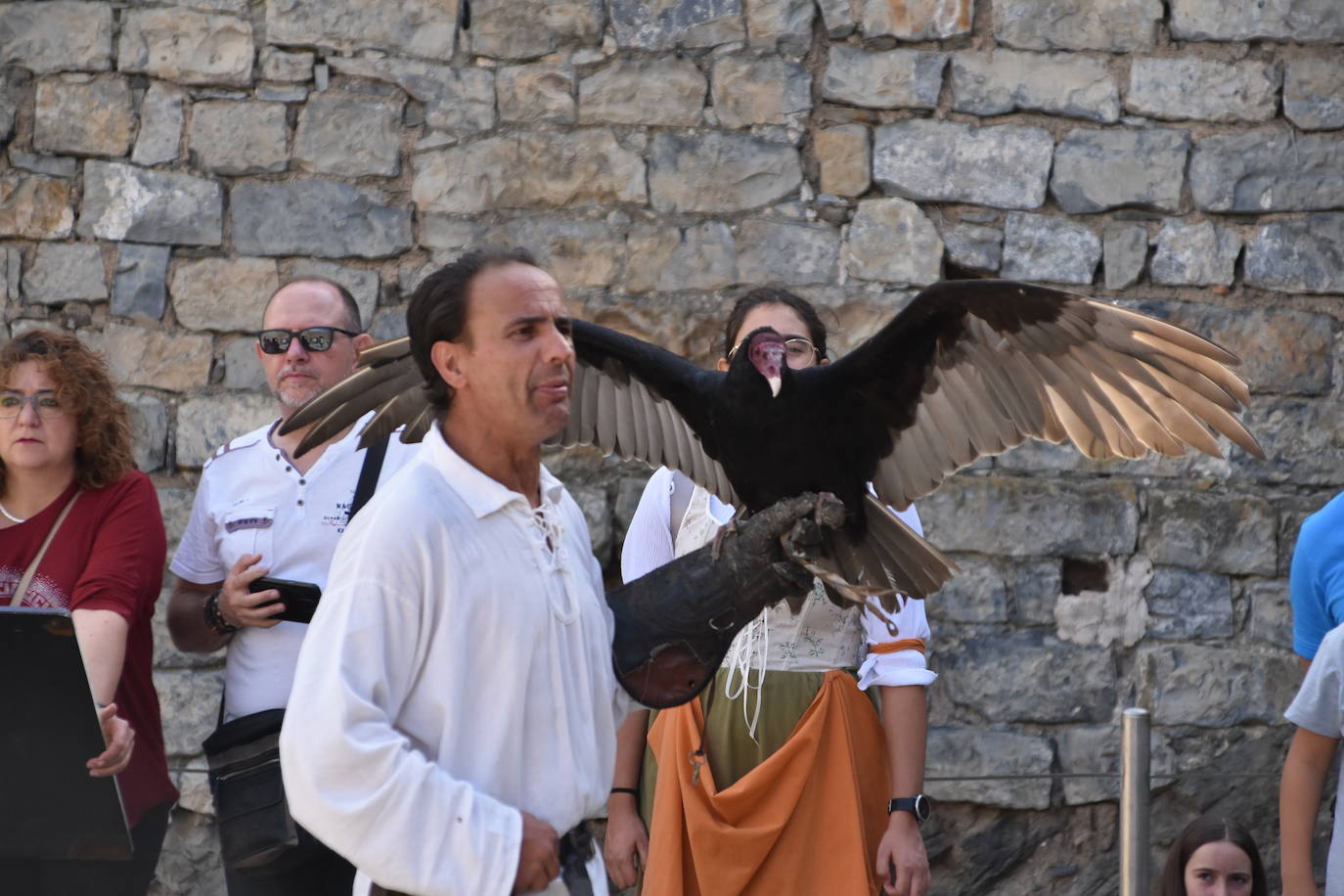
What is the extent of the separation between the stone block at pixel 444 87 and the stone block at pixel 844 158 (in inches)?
36.3

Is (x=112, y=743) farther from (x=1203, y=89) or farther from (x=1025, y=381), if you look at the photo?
(x=1203, y=89)

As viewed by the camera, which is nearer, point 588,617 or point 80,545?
point 588,617

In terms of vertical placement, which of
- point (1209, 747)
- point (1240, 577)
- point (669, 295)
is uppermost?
point (669, 295)

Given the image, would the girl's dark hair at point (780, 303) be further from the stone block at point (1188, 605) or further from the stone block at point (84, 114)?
the stone block at point (84, 114)

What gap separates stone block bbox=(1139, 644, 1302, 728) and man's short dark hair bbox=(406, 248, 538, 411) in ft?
8.85

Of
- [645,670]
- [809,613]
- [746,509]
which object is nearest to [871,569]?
[809,613]

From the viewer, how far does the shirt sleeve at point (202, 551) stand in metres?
2.69

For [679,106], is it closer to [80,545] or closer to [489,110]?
[489,110]

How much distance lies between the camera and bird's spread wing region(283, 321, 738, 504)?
8.93 ft

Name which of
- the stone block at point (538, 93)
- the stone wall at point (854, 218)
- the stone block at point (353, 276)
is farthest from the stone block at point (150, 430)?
the stone block at point (538, 93)

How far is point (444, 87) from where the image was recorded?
396cm

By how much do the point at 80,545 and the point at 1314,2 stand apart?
11.2 feet

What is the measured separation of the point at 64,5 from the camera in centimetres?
395

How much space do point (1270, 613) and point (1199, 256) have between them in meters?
0.98
